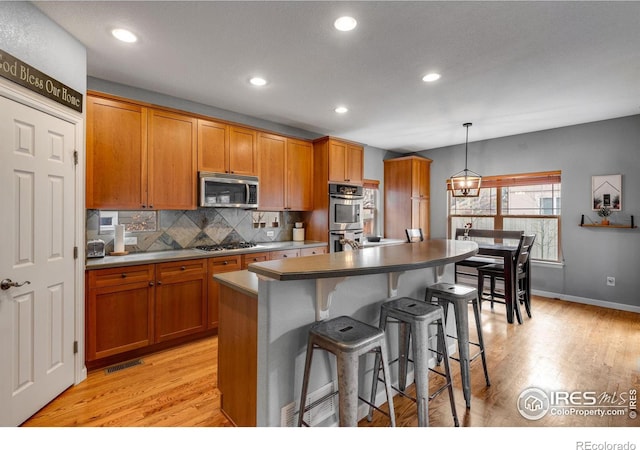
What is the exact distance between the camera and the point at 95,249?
2994 mm

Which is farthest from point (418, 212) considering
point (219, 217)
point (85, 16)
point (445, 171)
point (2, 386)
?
point (2, 386)

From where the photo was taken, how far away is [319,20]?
215 centimetres

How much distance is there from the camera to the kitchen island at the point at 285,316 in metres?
1.62

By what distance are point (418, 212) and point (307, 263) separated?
4749 mm

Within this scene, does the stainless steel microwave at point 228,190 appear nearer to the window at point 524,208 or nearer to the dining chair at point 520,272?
the dining chair at point 520,272

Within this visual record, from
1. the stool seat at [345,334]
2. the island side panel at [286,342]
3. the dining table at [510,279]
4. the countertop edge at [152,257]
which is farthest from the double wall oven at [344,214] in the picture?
the stool seat at [345,334]

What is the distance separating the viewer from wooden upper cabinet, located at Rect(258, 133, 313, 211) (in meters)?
4.20

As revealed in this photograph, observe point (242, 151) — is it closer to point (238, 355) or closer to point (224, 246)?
point (224, 246)

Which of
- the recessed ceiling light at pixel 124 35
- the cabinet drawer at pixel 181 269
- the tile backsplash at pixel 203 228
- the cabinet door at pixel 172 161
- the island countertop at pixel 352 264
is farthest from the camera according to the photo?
the tile backsplash at pixel 203 228

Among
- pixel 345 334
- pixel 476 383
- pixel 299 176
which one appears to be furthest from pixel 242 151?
pixel 476 383

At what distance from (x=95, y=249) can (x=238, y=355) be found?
2021 mm

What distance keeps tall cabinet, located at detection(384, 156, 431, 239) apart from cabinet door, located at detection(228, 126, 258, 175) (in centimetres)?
302

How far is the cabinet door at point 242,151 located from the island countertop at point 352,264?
7.84ft
